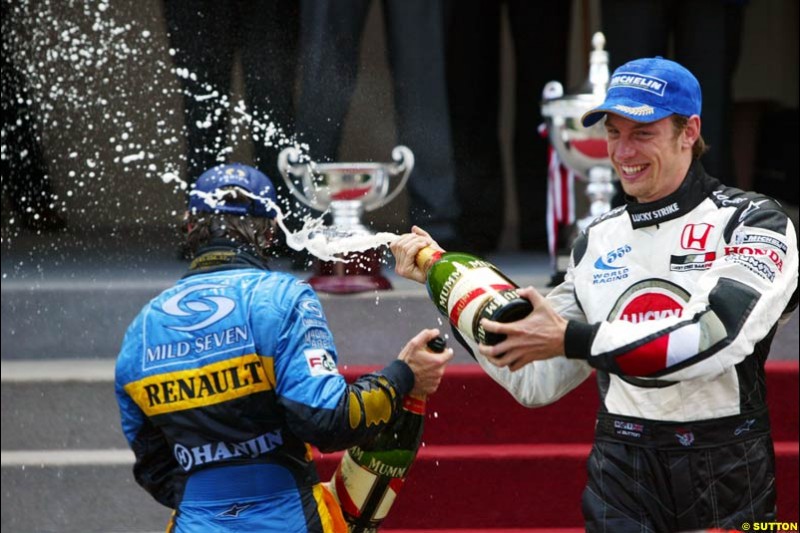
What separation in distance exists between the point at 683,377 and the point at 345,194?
2748 mm

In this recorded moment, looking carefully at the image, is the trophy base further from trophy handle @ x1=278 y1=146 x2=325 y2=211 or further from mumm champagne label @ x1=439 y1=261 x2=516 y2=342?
mumm champagne label @ x1=439 y1=261 x2=516 y2=342

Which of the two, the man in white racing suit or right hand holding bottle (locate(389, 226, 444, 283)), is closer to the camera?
the man in white racing suit

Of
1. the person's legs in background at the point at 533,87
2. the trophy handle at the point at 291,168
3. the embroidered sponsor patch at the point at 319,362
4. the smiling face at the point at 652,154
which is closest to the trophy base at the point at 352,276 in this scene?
the trophy handle at the point at 291,168

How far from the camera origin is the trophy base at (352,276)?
5125mm

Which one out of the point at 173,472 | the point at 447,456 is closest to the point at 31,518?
the point at 447,456

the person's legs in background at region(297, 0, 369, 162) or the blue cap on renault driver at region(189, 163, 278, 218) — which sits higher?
the blue cap on renault driver at region(189, 163, 278, 218)

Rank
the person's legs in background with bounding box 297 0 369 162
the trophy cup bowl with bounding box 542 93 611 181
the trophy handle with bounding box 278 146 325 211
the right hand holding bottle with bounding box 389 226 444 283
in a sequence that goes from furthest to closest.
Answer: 1. the person's legs in background with bounding box 297 0 369 162
2. the trophy cup bowl with bounding box 542 93 611 181
3. the trophy handle with bounding box 278 146 325 211
4. the right hand holding bottle with bounding box 389 226 444 283

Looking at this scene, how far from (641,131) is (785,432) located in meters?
2.15

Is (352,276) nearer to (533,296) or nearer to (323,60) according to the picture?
(323,60)

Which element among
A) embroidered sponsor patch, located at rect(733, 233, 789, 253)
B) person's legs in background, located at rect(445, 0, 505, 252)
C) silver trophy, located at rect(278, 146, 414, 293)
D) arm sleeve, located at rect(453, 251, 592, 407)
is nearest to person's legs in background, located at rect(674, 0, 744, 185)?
person's legs in background, located at rect(445, 0, 505, 252)

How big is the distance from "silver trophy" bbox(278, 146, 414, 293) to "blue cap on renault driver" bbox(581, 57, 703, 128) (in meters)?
2.28

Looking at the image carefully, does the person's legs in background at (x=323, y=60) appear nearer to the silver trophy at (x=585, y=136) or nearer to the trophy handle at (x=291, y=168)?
the trophy handle at (x=291, y=168)

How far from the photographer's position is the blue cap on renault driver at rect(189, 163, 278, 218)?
3.07m

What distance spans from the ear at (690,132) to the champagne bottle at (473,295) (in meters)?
0.52
